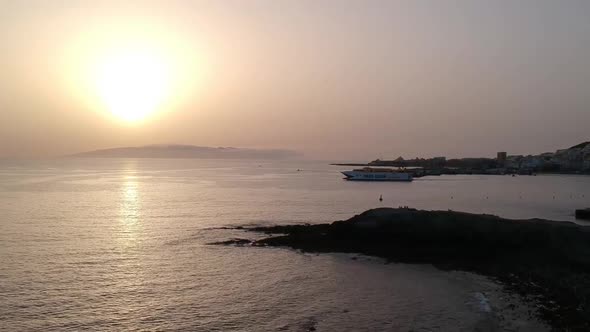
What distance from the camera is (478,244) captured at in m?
31.5

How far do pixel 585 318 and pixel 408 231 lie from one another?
52.2ft

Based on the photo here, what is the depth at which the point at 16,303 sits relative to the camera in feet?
66.4

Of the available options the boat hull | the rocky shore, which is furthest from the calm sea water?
the boat hull

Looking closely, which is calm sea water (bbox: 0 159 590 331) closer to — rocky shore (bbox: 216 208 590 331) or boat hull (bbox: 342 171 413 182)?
rocky shore (bbox: 216 208 590 331)

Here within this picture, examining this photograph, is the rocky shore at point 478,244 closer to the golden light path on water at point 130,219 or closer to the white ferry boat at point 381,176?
the golden light path on water at point 130,219

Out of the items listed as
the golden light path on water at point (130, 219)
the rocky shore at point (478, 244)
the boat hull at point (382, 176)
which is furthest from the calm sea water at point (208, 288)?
the boat hull at point (382, 176)

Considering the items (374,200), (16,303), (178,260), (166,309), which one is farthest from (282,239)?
(374,200)

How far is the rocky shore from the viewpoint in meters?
23.4

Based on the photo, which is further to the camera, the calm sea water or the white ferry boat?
the white ferry boat

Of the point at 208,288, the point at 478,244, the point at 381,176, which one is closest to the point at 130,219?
the point at 208,288

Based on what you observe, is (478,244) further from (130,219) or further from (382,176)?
(382,176)

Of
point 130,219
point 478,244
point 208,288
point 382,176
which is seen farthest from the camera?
point 382,176

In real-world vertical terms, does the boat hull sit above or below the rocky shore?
above

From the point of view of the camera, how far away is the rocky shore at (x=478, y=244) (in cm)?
2341
